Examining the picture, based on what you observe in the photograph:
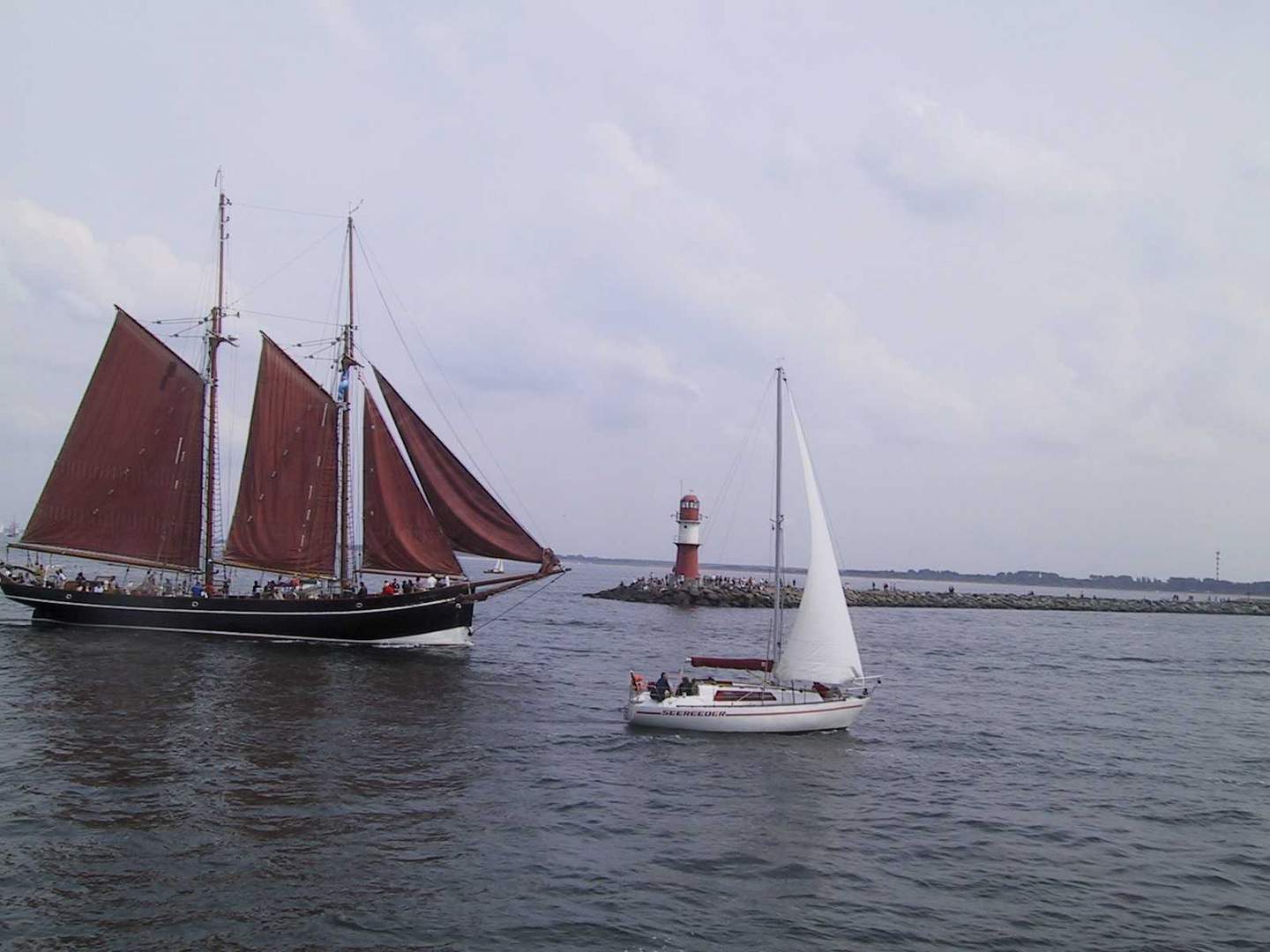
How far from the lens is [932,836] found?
17.0 metres

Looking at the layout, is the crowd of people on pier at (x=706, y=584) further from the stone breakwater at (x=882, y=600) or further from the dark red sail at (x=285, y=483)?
the dark red sail at (x=285, y=483)

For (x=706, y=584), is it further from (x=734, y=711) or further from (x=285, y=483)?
(x=734, y=711)

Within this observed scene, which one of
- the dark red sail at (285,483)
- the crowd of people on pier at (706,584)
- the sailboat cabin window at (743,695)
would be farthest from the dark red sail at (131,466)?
the crowd of people on pier at (706,584)

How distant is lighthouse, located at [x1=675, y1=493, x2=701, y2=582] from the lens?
8494cm

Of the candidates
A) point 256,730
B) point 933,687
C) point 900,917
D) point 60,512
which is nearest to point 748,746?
point 900,917

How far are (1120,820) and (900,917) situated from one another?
8360 mm

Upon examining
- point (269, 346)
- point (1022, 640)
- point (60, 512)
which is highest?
point (269, 346)

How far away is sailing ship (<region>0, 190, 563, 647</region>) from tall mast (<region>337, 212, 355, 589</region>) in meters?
0.07

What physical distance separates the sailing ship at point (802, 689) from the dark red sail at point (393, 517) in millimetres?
16236

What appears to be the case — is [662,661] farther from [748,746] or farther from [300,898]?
[300,898]

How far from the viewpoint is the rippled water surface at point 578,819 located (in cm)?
1255

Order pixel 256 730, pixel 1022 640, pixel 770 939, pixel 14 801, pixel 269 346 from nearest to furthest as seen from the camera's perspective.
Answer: pixel 770 939
pixel 14 801
pixel 256 730
pixel 269 346
pixel 1022 640

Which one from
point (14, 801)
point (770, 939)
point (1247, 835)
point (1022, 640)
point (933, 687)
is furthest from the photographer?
point (1022, 640)

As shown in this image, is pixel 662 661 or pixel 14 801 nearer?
pixel 14 801
